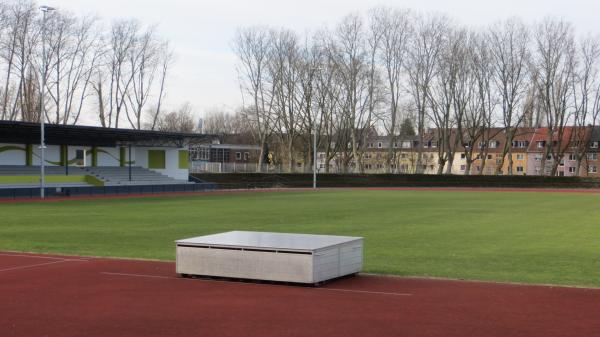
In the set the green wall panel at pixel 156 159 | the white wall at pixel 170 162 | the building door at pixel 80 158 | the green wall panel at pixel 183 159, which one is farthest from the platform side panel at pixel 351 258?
the green wall panel at pixel 183 159

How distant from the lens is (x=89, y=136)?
55438 millimetres

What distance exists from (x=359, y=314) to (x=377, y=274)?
376cm

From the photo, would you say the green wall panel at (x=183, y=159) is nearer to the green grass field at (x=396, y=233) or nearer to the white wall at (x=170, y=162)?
the white wall at (x=170, y=162)

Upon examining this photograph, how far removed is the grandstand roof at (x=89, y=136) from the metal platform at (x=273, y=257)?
36854mm

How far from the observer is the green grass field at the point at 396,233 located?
14.2 metres

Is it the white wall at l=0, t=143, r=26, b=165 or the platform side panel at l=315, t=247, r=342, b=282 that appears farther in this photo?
the white wall at l=0, t=143, r=26, b=165

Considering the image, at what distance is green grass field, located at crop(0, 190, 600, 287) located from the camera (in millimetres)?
14180

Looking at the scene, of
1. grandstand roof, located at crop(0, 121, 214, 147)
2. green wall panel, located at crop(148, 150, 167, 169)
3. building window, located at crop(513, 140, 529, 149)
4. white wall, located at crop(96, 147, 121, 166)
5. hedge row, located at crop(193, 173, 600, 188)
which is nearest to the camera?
grandstand roof, located at crop(0, 121, 214, 147)

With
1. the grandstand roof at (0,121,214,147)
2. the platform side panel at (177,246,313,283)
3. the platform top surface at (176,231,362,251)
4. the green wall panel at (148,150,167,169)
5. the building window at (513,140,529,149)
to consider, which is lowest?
the platform side panel at (177,246,313,283)

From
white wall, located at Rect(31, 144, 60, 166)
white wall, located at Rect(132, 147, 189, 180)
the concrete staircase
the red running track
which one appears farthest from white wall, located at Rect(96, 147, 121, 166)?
the red running track

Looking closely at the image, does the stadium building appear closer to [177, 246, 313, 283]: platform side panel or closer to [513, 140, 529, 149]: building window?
[177, 246, 313, 283]: platform side panel

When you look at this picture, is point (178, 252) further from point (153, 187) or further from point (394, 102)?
point (394, 102)

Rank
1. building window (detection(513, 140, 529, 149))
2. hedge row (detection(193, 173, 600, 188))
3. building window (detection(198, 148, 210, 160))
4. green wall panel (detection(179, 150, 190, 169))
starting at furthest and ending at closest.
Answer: building window (detection(513, 140, 529, 149)), building window (detection(198, 148, 210, 160)), hedge row (detection(193, 173, 600, 188)), green wall panel (detection(179, 150, 190, 169))

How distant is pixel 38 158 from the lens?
54969 millimetres
